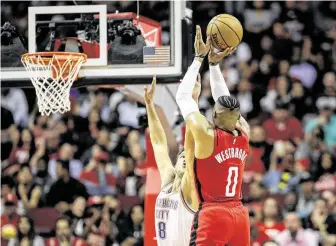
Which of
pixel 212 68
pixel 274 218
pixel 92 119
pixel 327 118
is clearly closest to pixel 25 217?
pixel 92 119

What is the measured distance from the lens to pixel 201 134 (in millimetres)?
7031

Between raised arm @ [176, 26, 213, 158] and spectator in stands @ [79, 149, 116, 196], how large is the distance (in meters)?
5.52

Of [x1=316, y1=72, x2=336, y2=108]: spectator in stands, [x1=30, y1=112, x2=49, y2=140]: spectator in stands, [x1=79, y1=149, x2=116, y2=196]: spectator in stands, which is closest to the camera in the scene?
[x1=79, y1=149, x2=116, y2=196]: spectator in stands

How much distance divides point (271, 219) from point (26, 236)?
302cm

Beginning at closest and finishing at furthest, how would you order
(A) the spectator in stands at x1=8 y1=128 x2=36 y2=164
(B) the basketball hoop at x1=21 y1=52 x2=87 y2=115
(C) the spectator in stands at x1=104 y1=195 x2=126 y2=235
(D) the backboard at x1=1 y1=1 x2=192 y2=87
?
1. (D) the backboard at x1=1 y1=1 x2=192 y2=87
2. (B) the basketball hoop at x1=21 y1=52 x2=87 y2=115
3. (C) the spectator in stands at x1=104 y1=195 x2=126 y2=235
4. (A) the spectator in stands at x1=8 y1=128 x2=36 y2=164

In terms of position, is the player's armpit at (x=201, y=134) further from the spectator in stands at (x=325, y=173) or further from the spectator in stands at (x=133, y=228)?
the spectator in stands at (x=325, y=173)

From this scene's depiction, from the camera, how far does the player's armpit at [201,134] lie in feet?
23.1

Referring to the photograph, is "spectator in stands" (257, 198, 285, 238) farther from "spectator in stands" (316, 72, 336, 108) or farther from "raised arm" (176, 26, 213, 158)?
"raised arm" (176, 26, 213, 158)

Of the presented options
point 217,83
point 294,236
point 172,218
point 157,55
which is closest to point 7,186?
point 294,236

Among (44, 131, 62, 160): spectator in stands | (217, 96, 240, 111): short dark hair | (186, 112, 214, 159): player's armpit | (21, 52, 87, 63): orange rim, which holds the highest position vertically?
(21, 52, 87, 63): orange rim

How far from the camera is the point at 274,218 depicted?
1141 centimetres

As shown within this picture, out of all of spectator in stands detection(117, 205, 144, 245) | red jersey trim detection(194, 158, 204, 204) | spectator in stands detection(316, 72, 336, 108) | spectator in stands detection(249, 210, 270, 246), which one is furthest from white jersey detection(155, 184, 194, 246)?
spectator in stands detection(316, 72, 336, 108)

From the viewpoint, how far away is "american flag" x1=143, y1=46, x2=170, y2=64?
9125mm

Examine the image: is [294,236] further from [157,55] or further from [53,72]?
[53,72]
